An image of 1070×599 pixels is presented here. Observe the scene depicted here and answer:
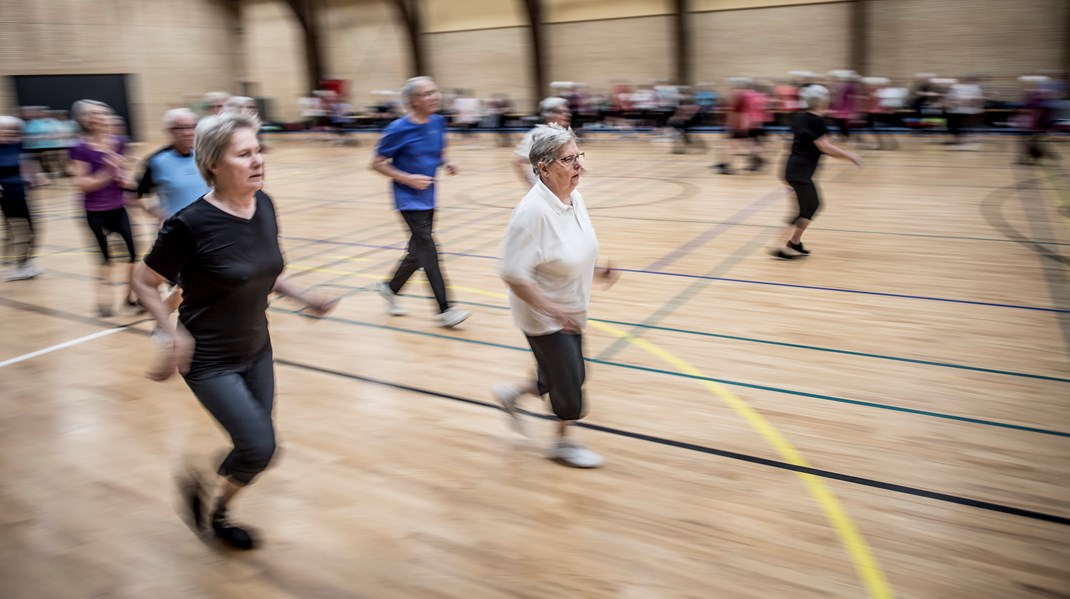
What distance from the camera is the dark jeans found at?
19.6ft

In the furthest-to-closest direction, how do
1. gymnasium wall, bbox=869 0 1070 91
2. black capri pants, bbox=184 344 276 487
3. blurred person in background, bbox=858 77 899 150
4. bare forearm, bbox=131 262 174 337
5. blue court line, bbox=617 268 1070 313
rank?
gymnasium wall, bbox=869 0 1070 91
blurred person in background, bbox=858 77 899 150
blue court line, bbox=617 268 1070 313
black capri pants, bbox=184 344 276 487
bare forearm, bbox=131 262 174 337

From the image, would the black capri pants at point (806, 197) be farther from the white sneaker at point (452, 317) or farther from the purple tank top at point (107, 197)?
the purple tank top at point (107, 197)

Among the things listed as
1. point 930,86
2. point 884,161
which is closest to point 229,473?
point 884,161

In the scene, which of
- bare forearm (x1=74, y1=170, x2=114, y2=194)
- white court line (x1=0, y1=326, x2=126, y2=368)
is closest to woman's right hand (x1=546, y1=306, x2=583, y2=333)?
white court line (x1=0, y1=326, x2=126, y2=368)

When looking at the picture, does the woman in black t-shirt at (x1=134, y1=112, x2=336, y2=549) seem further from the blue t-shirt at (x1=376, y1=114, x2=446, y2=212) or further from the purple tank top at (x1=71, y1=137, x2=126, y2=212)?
the purple tank top at (x1=71, y1=137, x2=126, y2=212)

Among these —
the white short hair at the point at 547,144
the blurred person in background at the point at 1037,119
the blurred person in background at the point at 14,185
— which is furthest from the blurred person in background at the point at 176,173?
the blurred person in background at the point at 1037,119

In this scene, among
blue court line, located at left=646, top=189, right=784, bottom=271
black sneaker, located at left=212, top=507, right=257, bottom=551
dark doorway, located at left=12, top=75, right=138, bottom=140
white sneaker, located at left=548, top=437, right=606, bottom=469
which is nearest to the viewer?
black sneaker, located at left=212, top=507, right=257, bottom=551

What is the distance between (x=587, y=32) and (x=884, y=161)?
40.4 ft

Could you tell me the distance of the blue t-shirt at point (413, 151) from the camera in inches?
229

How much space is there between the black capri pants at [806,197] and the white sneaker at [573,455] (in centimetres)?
469

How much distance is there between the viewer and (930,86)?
17766 millimetres

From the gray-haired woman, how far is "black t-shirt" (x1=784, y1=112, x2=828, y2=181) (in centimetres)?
452

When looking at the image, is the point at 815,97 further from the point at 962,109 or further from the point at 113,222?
the point at 962,109

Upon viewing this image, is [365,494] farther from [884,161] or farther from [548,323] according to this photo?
[884,161]
